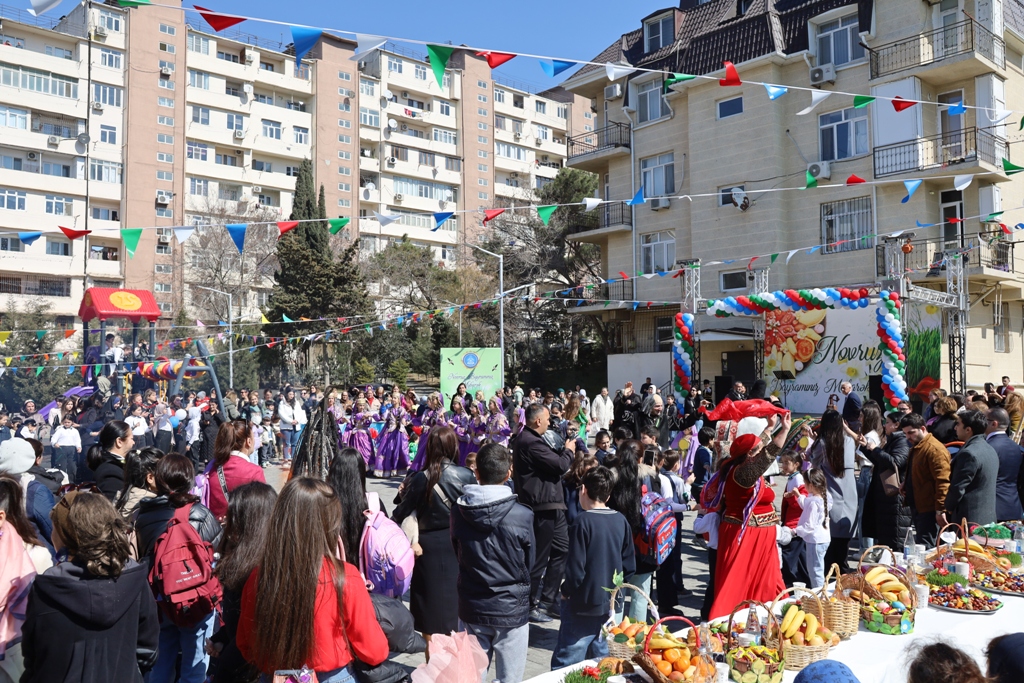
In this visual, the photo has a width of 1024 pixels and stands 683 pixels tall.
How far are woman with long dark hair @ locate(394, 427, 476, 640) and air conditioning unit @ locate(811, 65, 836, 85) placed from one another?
81.0 ft

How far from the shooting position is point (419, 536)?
17.1 feet

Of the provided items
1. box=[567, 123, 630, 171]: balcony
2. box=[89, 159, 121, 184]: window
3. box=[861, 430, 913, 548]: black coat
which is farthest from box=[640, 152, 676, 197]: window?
box=[89, 159, 121, 184]: window

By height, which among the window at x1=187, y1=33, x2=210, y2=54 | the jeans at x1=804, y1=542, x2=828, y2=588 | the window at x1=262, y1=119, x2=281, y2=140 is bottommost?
the jeans at x1=804, y1=542, x2=828, y2=588

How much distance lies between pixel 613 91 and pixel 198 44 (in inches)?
1271

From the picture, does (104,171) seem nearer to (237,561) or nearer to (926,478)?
(926,478)

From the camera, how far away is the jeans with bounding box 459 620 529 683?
457 centimetres

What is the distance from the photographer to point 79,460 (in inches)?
526

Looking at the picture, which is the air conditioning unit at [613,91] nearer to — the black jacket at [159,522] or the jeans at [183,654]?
the black jacket at [159,522]

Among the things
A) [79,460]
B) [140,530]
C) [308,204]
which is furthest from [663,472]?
[308,204]

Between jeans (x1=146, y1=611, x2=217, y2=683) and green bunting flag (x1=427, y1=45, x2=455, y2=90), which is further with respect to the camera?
green bunting flag (x1=427, y1=45, x2=455, y2=90)

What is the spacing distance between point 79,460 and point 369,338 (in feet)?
103

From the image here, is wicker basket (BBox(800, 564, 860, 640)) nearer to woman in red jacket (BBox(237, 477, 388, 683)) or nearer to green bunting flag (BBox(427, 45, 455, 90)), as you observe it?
woman in red jacket (BBox(237, 477, 388, 683))

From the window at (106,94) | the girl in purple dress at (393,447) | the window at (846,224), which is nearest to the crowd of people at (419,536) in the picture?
the girl in purple dress at (393,447)

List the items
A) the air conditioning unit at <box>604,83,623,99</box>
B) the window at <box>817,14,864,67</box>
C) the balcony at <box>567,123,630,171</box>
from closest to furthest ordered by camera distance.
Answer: the window at <box>817,14,864,67</box> → the balcony at <box>567,123,630,171</box> → the air conditioning unit at <box>604,83,623,99</box>
